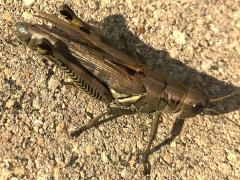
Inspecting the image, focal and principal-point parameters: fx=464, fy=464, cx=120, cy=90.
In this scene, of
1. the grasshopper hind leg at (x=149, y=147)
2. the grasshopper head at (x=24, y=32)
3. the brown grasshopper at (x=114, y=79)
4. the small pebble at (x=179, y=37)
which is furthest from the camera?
the small pebble at (x=179, y=37)

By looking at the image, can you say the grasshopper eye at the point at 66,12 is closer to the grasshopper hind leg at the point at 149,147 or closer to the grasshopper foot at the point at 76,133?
the grasshopper foot at the point at 76,133

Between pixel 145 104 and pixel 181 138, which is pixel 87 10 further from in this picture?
pixel 181 138

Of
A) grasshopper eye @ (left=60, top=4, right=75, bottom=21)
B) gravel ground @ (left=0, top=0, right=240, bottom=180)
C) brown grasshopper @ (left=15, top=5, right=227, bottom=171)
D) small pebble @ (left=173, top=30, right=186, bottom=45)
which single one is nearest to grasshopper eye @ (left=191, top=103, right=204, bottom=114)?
brown grasshopper @ (left=15, top=5, right=227, bottom=171)

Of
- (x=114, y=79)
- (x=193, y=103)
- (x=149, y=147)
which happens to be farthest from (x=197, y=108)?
(x=114, y=79)

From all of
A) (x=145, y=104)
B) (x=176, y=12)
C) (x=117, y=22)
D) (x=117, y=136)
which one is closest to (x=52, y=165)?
(x=117, y=136)

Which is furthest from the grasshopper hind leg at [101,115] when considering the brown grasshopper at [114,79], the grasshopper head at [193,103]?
the grasshopper head at [193,103]

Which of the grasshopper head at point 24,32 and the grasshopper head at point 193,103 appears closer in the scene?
the grasshopper head at point 24,32

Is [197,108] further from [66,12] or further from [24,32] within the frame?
[24,32]
